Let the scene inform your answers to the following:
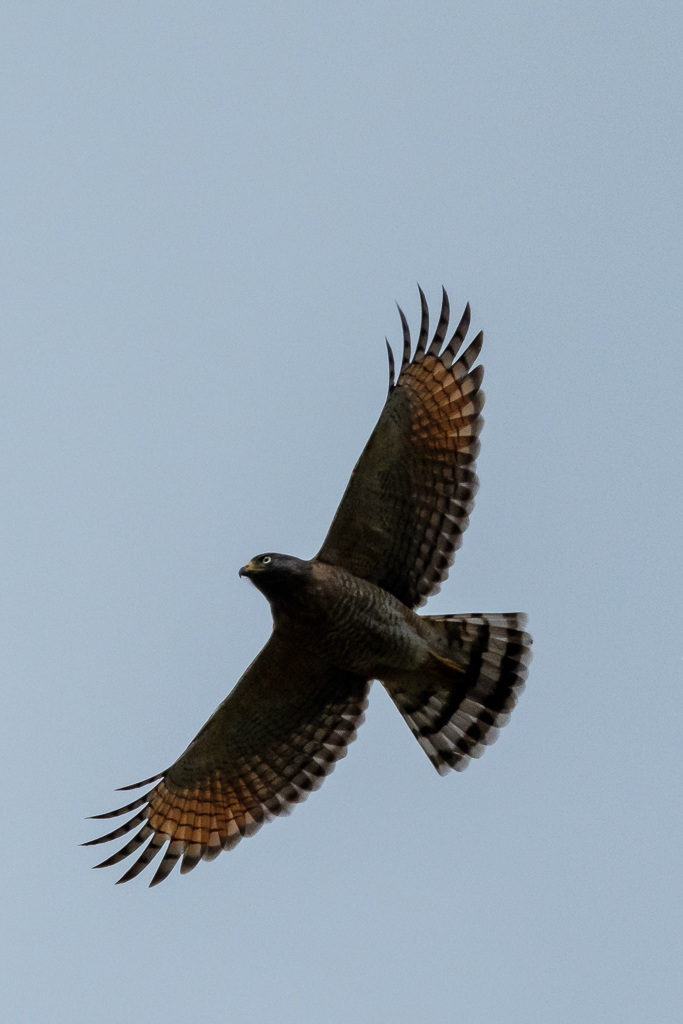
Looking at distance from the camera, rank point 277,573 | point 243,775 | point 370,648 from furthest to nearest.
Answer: point 243,775, point 370,648, point 277,573

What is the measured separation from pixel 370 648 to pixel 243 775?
1628 mm

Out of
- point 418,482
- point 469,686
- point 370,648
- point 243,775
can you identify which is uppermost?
point 418,482

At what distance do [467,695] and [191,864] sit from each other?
2632mm

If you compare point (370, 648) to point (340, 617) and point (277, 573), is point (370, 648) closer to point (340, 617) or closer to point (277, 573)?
point (340, 617)

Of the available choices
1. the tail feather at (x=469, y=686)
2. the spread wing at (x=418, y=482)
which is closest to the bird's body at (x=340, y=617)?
the spread wing at (x=418, y=482)

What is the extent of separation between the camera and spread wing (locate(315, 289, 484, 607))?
11.6 meters

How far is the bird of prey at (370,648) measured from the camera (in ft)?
37.7

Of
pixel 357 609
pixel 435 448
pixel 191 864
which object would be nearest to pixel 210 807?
pixel 191 864

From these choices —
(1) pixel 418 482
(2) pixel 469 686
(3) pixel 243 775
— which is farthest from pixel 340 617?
(3) pixel 243 775

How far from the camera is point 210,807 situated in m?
12.2

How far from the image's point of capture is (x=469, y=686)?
12242mm

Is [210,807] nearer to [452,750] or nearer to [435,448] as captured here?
[452,750]

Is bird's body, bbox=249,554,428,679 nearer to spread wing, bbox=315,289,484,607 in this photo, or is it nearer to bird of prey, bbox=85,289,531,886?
bird of prey, bbox=85,289,531,886

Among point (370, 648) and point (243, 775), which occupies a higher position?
point (370, 648)
